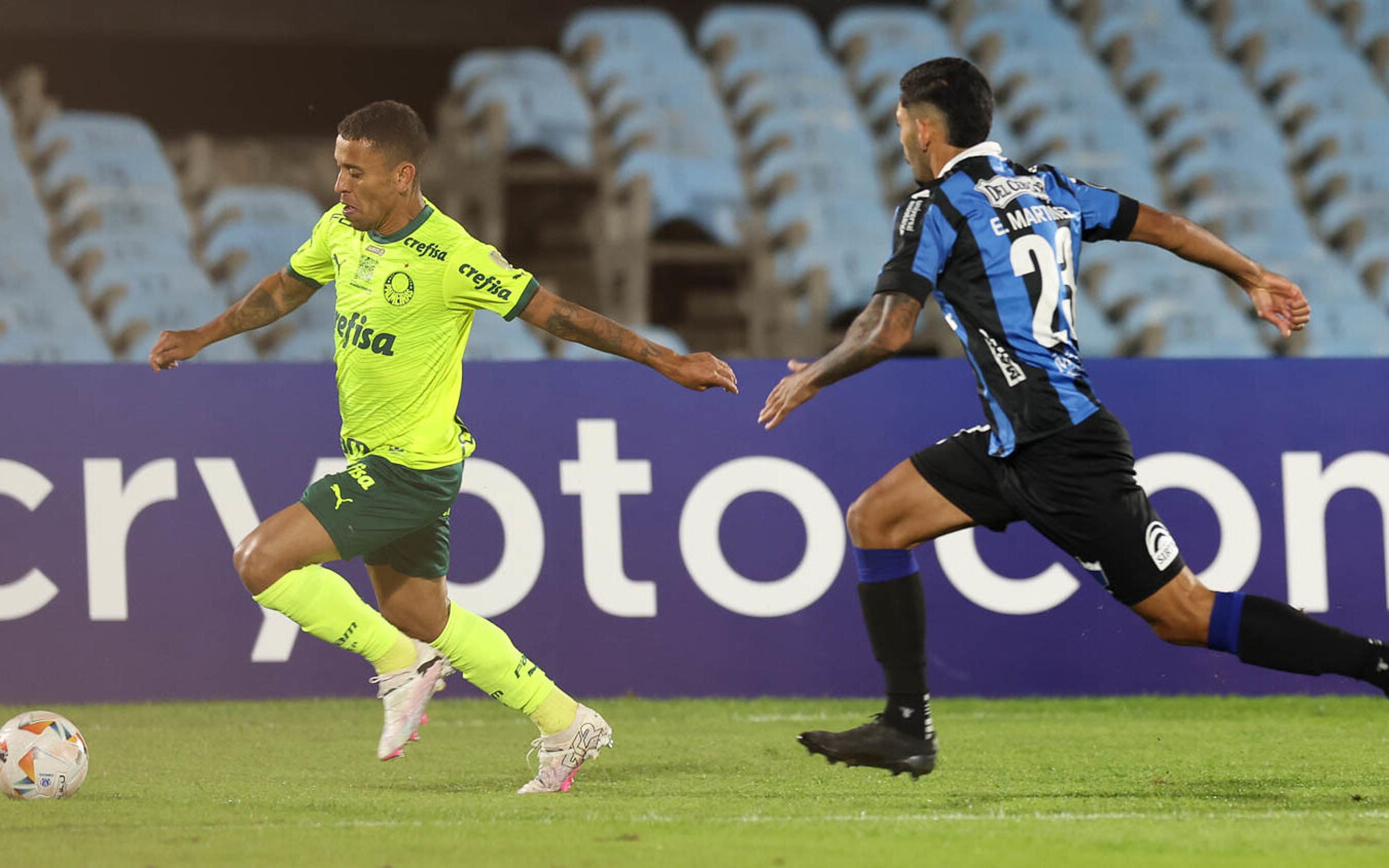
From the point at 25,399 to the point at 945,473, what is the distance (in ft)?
13.8

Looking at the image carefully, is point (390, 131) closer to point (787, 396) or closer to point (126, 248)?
point (787, 396)

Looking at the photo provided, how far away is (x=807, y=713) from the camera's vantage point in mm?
6715

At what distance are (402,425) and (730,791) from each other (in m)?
1.42

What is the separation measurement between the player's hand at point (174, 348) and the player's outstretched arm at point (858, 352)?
1.93 metres

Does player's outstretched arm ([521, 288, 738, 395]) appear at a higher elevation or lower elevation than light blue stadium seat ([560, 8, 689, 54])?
lower

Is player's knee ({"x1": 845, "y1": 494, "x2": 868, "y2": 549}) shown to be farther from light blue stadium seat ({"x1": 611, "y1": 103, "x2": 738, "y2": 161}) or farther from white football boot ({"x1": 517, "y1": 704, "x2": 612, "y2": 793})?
light blue stadium seat ({"x1": 611, "y1": 103, "x2": 738, "y2": 161})

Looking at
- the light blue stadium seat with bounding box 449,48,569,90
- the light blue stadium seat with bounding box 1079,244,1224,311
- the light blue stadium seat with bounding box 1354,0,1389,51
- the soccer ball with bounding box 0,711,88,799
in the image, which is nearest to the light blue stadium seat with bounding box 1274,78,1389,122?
the light blue stadium seat with bounding box 1354,0,1389,51

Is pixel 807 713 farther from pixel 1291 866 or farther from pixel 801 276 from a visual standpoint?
pixel 801 276

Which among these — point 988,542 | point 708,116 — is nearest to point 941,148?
point 988,542

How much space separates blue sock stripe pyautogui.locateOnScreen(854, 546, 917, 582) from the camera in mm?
4766

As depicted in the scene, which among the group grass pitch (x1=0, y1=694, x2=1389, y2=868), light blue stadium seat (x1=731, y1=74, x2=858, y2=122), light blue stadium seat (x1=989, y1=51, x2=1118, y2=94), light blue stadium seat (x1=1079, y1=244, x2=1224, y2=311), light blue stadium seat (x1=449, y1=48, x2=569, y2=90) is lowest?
grass pitch (x1=0, y1=694, x2=1389, y2=868)

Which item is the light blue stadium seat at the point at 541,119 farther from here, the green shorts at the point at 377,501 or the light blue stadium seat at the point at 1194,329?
the green shorts at the point at 377,501

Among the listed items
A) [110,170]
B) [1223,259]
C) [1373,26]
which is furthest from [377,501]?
[1373,26]

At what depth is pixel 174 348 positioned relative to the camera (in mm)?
5242
